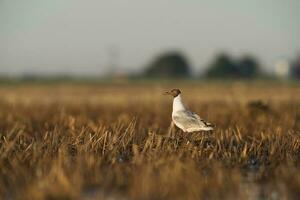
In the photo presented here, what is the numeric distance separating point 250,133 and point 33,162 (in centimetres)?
536

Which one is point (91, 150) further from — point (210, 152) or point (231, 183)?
point (231, 183)

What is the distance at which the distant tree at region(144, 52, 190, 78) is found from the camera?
100750 millimetres

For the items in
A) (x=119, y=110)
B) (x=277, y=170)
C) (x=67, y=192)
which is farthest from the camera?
(x=119, y=110)

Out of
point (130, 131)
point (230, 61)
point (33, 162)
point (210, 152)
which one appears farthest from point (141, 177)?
point (230, 61)

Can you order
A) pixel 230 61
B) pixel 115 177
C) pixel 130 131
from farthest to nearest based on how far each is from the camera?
pixel 230 61 → pixel 130 131 → pixel 115 177

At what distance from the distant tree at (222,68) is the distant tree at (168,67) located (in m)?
6.63

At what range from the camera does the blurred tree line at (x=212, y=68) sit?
94.5m

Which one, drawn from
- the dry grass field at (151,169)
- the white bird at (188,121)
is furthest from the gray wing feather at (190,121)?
the dry grass field at (151,169)

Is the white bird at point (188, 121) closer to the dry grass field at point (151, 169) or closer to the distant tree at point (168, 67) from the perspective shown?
the dry grass field at point (151, 169)

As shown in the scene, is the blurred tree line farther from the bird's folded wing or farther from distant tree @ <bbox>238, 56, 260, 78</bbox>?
the bird's folded wing

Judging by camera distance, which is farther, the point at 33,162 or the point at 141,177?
the point at 33,162

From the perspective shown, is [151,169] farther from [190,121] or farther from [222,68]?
[222,68]

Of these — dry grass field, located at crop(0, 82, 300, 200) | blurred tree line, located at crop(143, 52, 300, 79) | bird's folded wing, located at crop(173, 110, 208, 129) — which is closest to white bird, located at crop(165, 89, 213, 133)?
bird's folded wing, located at crop(173, 110, 208, 129)

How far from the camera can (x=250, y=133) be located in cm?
1155
